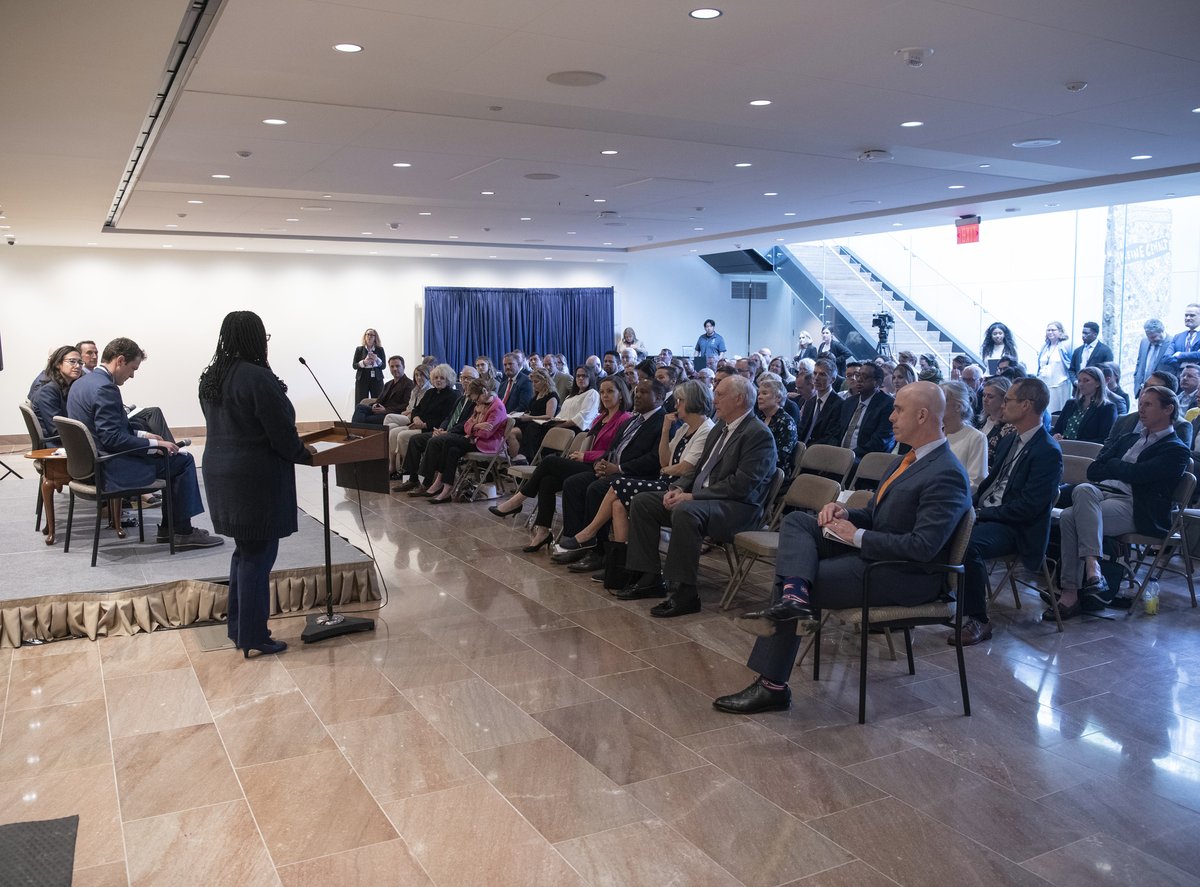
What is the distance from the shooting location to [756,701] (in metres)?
3.91

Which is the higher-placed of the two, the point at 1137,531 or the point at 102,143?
the point at 102,143

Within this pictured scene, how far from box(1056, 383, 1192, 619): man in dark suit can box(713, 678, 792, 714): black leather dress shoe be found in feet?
7.15

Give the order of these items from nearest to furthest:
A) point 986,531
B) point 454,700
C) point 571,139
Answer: point 454,700, point 986,531, point 571,139

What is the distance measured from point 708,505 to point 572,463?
71.6 inches

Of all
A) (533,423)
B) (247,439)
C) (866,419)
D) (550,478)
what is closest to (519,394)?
(533,423)

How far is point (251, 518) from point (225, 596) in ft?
3.68

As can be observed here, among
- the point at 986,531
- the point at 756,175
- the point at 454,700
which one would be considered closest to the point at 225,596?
the point at 454,700

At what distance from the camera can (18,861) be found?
110 inches

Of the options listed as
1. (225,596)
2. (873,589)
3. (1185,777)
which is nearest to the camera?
(1185,777)

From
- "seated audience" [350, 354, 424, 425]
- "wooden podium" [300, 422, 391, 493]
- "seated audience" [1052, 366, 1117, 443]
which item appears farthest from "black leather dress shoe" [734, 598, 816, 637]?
"seated audience" [350, 354, 424, 425]

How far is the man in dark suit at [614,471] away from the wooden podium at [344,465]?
1767 millimetres

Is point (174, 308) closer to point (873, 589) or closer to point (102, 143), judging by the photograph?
point (102, 143)

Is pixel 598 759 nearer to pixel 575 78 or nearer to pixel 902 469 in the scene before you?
pixel 902 469

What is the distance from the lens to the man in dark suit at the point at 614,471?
634 centimetres
